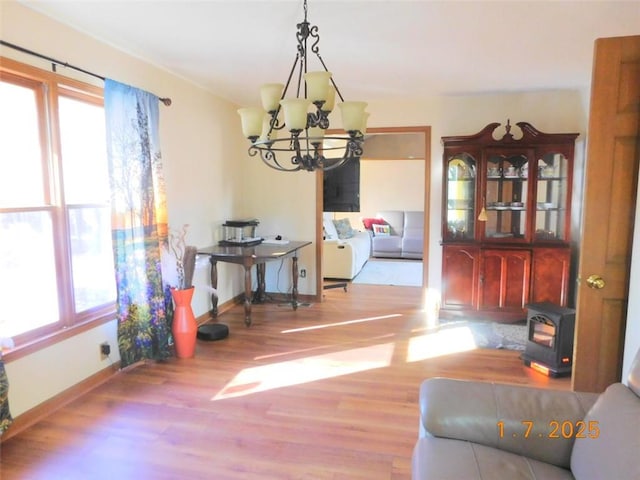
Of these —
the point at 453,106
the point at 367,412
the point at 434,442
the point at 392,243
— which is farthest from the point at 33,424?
the point at 392,243

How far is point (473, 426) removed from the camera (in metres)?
1.51

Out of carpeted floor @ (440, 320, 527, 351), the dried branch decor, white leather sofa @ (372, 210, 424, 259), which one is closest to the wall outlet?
the dried branch decor

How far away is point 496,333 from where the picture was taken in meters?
3.92

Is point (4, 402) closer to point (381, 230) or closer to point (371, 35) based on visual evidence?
point (371, 35)

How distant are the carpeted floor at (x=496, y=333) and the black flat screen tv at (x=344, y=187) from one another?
2.48 metres

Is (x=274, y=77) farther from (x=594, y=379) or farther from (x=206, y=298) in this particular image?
(x=594, y=379)

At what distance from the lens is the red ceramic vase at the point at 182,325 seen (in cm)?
333

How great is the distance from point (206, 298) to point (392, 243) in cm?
462

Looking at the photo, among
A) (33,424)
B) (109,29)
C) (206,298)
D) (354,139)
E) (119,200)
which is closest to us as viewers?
(354,139)

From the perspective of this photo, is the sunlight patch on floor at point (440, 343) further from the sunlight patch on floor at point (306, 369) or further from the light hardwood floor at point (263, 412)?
the sunlight patch on floor at point (306, 369)

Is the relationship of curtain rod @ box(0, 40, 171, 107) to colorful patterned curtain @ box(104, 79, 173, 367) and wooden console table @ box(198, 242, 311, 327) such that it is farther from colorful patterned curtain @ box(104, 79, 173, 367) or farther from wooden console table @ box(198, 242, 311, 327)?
wooden console table @ box(198, 242, 311, 327)

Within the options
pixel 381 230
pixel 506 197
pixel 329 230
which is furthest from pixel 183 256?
pixel 381 230

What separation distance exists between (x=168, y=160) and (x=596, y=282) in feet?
10.4
